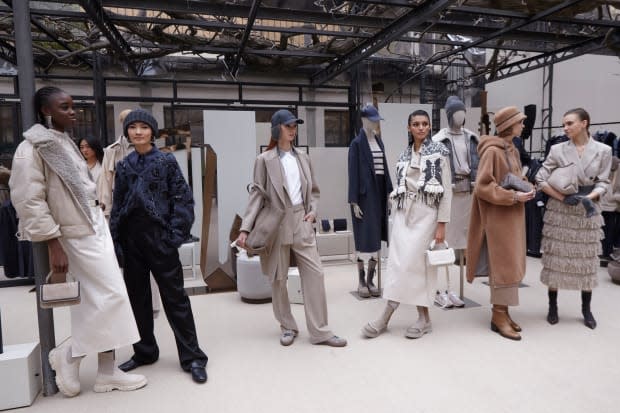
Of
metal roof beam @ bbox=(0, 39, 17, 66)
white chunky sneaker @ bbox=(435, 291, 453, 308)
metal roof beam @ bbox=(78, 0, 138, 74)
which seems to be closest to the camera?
white chunky sneaker @ bbox=(435, 291, 453, 308)

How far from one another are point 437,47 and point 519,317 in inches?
282

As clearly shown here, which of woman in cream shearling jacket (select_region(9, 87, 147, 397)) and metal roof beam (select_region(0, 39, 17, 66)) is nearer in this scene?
woman in cream shearling jacket (select_region(9, 87, 147, 397))

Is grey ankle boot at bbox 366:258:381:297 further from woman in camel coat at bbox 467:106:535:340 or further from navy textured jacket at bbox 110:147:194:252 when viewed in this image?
navy textured jacket at bbox 110:147:194:252

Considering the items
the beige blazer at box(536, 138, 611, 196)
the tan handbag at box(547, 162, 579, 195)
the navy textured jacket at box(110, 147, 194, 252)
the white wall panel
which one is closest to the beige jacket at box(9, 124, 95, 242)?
the navy textured jacket at box(110, 147, 194, 252)

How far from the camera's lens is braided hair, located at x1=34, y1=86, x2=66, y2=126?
2.20 m

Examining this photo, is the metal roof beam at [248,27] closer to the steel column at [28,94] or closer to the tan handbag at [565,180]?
the steel column at [28,94]

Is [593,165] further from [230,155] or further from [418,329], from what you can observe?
[230,155]

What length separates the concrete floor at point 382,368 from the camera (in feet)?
7.29

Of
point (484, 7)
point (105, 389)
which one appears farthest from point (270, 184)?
point (484, 7)

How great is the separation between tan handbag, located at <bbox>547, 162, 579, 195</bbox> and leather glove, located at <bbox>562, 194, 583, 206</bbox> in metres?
0.03

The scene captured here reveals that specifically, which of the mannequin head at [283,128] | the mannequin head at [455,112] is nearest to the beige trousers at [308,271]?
the mannequin head at [283,128]

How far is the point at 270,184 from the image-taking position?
2846mm

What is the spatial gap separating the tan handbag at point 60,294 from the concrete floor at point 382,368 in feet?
1.90

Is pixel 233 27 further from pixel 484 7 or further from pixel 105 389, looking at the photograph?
pixel 105 389
